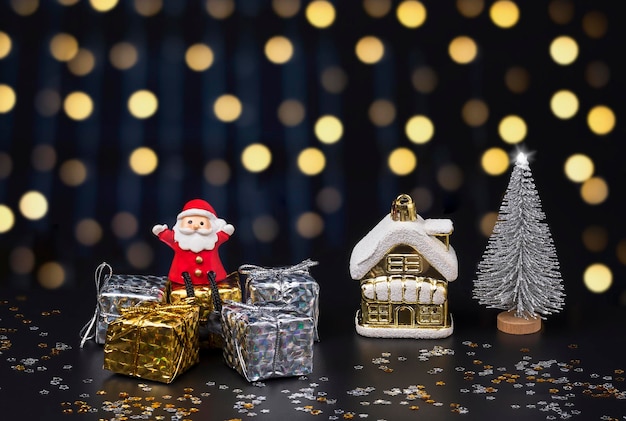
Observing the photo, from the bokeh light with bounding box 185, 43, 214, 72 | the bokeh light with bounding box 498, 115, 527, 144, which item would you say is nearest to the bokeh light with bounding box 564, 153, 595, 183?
the bokeh light with bounding box 498, 115, 527, 144

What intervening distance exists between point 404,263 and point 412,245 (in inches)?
2.0

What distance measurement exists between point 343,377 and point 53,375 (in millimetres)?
616

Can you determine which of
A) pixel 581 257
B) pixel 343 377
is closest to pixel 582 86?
pixel 581 257

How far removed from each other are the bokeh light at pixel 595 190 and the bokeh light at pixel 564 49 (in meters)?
0.32

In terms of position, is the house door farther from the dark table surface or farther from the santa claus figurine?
the santa claus figurine

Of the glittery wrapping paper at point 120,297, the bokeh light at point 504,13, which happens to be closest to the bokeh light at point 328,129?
the bokeh light at point 504,13

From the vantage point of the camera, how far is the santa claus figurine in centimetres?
288

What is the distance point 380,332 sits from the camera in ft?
9.52

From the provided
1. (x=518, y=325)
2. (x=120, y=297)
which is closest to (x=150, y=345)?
(x=120, y=297)

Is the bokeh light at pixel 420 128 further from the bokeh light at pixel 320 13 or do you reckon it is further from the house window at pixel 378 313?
the house window at pixel 378 313

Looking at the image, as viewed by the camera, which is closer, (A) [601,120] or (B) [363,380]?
(B) [363,380]

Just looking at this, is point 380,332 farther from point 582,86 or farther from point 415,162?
point 582,86

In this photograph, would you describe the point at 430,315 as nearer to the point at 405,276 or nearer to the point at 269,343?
the point at 405,276

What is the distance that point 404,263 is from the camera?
2904mm
